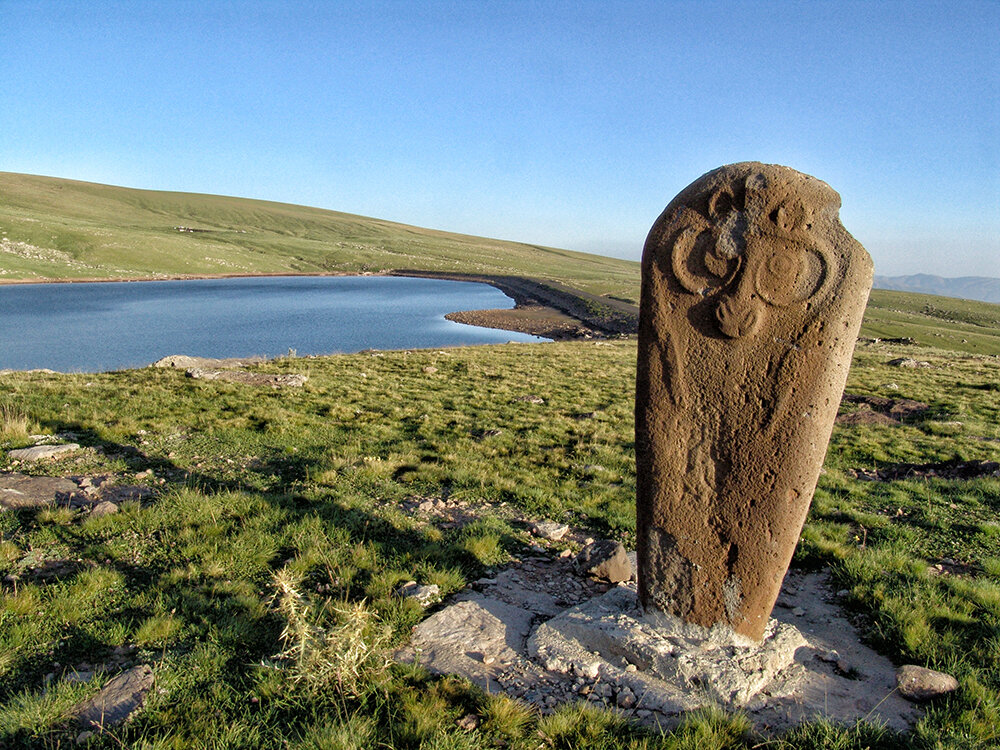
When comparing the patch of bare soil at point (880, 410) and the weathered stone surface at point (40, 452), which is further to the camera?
the patch of bare soil at point (880, 410)

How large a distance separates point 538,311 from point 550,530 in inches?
2230

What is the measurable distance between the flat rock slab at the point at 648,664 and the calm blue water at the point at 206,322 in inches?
804

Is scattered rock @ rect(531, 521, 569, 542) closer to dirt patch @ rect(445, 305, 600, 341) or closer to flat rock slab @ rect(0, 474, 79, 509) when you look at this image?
flat rock slab @ rect(0, 474, 79, 509)

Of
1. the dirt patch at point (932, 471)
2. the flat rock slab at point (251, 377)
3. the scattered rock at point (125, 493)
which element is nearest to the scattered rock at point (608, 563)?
the scattered rock at point (125, 493)

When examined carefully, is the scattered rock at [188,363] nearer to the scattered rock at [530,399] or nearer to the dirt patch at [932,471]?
the scattered rock at [530,399]

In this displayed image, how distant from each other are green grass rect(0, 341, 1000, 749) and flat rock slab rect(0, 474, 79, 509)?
14.8 inches

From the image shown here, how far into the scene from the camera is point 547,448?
32.8 feet

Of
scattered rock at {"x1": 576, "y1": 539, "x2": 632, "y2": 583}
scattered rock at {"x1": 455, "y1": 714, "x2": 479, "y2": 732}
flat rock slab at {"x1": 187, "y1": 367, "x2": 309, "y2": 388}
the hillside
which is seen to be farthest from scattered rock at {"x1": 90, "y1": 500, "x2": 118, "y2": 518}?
the hillside

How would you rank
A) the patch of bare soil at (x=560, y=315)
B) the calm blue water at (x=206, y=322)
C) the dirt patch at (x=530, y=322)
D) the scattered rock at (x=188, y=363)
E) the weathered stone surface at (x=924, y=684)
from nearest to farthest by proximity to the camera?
the weathered stone surface at (x=924, y=684), the scattered rock at (x=188, y=363), the calm blue water at (x=206, y=322), the dirt patch at (x=530, y=322), the patch of bare soil at (x=560, y=315)

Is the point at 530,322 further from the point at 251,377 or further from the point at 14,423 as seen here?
the point at 14,423

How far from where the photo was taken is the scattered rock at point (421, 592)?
4.67m

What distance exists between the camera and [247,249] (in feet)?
364

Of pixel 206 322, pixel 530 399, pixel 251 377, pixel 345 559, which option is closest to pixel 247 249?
pixel 206 322

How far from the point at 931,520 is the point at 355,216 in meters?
203
